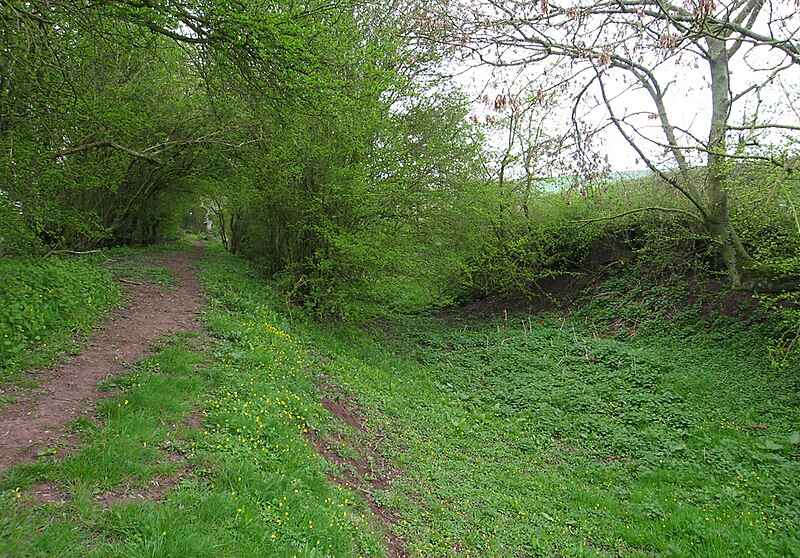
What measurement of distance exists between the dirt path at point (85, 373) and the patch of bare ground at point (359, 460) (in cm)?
243

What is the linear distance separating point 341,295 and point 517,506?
6885mm

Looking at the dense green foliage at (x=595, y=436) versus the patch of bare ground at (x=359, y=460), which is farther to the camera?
the dense green foliage at (x=595, y=436)

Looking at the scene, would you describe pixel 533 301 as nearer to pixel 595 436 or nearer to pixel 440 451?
pixel 595 436

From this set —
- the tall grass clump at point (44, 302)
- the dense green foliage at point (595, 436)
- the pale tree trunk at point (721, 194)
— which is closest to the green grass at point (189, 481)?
the dense green foliage at point (595, 436)

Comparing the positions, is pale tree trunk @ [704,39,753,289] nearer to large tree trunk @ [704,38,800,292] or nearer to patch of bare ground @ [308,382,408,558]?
large tree trunk @ [704,38,800,292]

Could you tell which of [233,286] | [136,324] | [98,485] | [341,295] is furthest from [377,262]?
[98,485]

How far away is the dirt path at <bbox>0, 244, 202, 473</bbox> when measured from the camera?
3704 mm

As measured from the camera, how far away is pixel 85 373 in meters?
5.13

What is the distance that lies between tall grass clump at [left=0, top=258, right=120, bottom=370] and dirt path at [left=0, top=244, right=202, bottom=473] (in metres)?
0.37

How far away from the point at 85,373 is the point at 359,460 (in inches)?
130

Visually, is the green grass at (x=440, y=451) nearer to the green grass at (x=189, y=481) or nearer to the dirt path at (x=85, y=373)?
the green grass at (x=189, y=481)

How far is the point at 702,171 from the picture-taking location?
956 cm

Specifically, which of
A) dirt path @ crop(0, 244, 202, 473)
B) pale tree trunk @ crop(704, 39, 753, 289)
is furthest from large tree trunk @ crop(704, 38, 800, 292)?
dirt path @ crop(0, 244, 202, 473)

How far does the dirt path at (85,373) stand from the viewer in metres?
Result: 3.70
